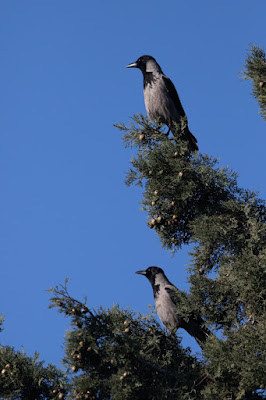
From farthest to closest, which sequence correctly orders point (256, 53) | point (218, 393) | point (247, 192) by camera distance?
1. point (247, 192)
2. point (256, 53)
3. point (218, 393)

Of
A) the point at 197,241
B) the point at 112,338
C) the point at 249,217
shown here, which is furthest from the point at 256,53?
the point at 112,338

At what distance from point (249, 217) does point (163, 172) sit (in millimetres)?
1060

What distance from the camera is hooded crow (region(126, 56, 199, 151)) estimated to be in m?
8.08

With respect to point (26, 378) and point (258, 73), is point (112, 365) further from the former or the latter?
point (258, 73)

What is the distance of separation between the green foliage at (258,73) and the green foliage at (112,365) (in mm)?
2496

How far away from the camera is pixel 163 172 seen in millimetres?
5938

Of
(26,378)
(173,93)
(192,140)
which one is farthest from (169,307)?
(173,93)

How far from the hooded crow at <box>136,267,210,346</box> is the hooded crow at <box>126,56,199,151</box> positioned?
6.59 feet

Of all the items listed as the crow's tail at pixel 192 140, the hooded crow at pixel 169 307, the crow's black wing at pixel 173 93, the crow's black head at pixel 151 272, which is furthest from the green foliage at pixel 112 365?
the crow's black wing at pixel 173 93

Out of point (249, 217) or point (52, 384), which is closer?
point (52, 384)

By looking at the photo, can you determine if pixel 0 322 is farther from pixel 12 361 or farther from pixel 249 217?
pixel 249 217

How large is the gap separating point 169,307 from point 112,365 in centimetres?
254

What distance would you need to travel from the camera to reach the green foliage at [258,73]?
5348 mm

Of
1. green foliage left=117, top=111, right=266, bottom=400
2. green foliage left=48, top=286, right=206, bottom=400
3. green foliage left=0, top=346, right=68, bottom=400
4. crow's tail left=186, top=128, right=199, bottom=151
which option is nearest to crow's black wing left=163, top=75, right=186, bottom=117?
crow's tail left=186, top=128, right=199, bottom=151
